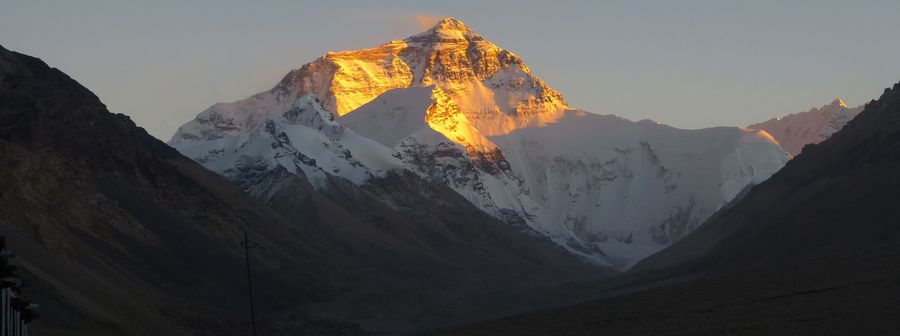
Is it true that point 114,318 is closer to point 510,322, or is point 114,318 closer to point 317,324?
point 510,322

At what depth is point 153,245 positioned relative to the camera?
127 m

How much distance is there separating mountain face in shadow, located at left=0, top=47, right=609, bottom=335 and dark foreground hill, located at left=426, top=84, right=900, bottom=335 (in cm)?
1928

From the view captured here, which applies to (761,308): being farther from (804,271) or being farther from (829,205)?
→ (829,205)

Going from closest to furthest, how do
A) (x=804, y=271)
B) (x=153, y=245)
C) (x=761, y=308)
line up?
(x=761, y=308), (x=804, y=271), (x=153, y=245)

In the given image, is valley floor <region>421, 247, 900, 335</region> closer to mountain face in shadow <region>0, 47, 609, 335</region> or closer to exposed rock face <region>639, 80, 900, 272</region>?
exposed rock face <region>639, 80, 900, 272</region>

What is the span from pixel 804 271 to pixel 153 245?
64.3 m

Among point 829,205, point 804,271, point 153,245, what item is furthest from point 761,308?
point 153,245

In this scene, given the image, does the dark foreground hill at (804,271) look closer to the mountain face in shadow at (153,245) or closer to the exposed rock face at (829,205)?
the exposed rock face at (829,205)

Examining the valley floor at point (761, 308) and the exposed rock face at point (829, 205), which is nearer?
the valley floor at point (761, 308)

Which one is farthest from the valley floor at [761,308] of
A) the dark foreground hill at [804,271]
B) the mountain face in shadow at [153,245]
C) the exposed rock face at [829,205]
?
the mountain face in shadow at [153,245]

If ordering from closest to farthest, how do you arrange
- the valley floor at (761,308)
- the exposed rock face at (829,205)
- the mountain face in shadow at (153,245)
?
the valley floor at (761,308), the mountain face in shadow at (153,245), the exposed rock face at (829,205)

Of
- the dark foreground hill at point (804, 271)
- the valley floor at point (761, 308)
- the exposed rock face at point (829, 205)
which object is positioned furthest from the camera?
the exposed rock face at point (829, 205)

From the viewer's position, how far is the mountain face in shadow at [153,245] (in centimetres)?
8688

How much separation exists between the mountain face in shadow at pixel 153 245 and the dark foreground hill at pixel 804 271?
19.3 m
